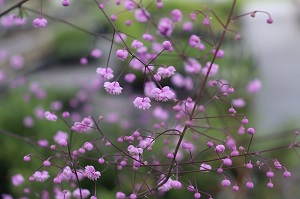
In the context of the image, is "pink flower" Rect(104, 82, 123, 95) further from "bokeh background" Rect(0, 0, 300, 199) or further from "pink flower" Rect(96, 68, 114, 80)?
"bokeh background" Rect(0, 0, 300, 199)

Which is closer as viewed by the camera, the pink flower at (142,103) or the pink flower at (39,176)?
the pink flower at (142,103)

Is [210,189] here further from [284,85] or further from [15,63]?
[284,85]

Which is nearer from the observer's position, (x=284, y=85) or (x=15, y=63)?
(x=15, y=63)

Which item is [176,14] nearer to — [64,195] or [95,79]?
[64,195]

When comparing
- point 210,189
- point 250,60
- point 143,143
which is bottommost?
point 250,60

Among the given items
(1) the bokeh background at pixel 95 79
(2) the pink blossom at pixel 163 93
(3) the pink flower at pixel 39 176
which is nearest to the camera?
(2) the pink blossom at pixel 163 93

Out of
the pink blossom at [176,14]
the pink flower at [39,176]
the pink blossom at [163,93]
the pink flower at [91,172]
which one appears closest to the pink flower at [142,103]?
the pink blossom at [163,93]

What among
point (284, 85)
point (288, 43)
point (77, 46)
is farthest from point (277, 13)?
point (77, 46)

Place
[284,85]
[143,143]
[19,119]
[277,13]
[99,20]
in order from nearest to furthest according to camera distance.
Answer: [143,143]
[19,119]
[284,85]
[99,20]
[277,13]

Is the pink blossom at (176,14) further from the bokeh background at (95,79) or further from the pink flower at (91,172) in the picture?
the pink flower at (91,172)

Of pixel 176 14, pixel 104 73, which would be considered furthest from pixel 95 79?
pixel 104 73

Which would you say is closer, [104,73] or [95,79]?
[104,73]
